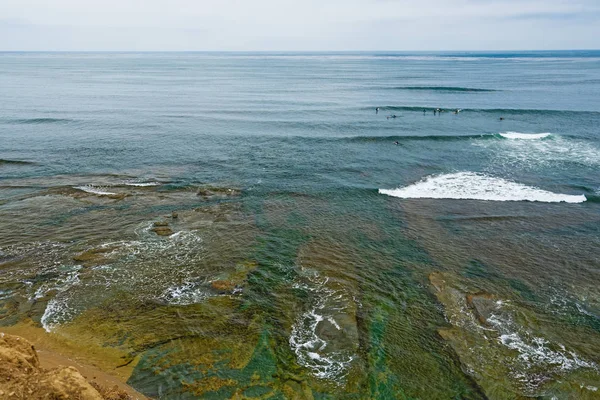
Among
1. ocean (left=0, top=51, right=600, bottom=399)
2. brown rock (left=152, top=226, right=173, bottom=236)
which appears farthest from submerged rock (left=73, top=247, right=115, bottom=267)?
→ brown rock (left=152, top=226, right=173, bottom=236)

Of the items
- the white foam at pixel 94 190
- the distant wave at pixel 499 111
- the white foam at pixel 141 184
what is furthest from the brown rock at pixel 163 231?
the distant wave at pixel 499 111

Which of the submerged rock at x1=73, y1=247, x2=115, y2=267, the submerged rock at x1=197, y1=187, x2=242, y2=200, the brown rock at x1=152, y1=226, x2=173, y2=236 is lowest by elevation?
the submerged rock at x1=73, y1=247, x2=115, y2=267

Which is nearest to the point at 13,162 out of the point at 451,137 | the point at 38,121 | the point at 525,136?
the point at 38,121

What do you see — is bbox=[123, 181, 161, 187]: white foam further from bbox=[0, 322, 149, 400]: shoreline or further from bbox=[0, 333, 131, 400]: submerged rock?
bbox=[0, 333, 131, 400]: submerged rock

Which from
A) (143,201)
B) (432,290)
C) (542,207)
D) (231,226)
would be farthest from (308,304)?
(542,207)

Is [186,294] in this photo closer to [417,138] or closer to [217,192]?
[217,192]
